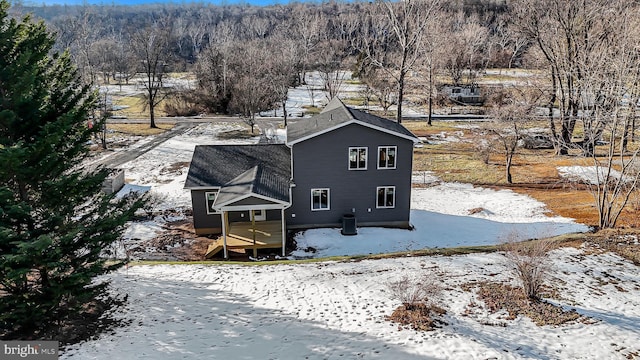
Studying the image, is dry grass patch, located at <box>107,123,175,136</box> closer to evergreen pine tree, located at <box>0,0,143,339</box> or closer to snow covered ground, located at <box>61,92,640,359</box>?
snow covered ground, located at <box>61,92,640,359</box>

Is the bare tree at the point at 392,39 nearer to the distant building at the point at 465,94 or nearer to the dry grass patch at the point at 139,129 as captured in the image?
the distant building at the point at 465,94

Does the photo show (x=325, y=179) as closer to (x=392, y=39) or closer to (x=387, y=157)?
(x=387, y=157)

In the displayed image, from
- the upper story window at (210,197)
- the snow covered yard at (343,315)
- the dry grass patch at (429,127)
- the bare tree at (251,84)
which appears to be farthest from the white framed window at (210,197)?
the dry grass patch at (429,127)

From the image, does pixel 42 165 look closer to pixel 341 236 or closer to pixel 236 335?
pixel 236 335

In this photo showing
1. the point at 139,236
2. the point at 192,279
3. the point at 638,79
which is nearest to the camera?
the point at 192,279

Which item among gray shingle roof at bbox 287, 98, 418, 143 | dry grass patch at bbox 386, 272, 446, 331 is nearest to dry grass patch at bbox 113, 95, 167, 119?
gray shingle roof at bbox 287, 98, 418, 143

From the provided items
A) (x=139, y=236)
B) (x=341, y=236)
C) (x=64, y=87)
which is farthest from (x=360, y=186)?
(x=64, y=87)
